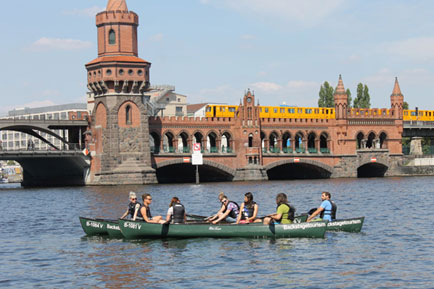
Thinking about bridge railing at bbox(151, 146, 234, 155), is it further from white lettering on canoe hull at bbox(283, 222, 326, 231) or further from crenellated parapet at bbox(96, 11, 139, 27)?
white lettering on canoe hull at bbox(283, 222, 326, 231)

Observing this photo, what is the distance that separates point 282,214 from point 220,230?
2.78 m

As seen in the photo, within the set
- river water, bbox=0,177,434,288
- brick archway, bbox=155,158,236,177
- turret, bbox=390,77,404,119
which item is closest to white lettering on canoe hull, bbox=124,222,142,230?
river water, bbox=0,177,434,288

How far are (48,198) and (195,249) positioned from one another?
132ft

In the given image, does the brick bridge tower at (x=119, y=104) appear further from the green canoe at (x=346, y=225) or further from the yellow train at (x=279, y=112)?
the green canoe at (x=346, y=225)

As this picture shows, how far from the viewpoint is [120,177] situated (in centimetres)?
8906

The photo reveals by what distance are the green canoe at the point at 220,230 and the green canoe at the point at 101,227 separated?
1023 mm

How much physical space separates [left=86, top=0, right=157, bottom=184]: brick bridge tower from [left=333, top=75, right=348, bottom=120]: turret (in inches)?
1178

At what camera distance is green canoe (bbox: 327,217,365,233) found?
35750mm

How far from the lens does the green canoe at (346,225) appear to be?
3575 cm

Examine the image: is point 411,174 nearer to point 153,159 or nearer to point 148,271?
point 153,159

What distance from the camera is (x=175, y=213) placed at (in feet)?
112

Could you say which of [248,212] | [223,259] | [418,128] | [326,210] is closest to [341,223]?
[326,210]

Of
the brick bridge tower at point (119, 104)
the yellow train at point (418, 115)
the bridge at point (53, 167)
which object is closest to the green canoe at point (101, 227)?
the bridge at point (53, 167)

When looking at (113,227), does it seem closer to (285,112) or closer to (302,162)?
(302,162)
